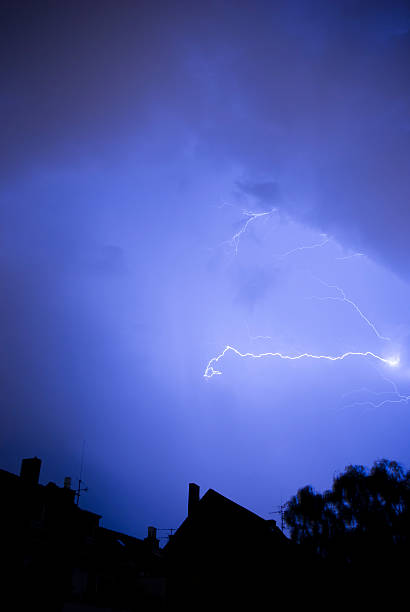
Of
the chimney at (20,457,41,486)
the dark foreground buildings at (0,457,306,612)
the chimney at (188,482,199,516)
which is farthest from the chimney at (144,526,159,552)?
the chimney at (20,457,41,486)

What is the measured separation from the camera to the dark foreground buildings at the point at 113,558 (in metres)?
23.2

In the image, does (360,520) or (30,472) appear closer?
(30,472)

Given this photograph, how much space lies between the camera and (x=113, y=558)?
96.7 ft

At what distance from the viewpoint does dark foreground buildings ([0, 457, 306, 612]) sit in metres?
23.2

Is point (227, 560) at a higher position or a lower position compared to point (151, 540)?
lower

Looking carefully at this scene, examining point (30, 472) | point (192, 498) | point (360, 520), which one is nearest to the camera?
point (30, 472)

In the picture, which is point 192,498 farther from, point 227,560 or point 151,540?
point 151,540

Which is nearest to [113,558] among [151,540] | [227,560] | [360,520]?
[227,560]

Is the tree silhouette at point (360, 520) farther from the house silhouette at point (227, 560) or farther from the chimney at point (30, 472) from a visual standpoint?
the chimney at point (30, 472)

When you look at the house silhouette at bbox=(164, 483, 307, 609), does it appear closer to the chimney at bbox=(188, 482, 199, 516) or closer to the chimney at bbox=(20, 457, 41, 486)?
the chimney at bbox=(188, 482, 199, 516)

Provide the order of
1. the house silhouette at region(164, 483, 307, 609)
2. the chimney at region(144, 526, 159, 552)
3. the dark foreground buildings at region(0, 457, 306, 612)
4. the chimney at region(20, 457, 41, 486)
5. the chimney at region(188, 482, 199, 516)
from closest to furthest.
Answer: the dark foreground buildings at region(0, 457, 306, 612), the chimney at region(20, 457, 41, 486), the house silhouette at region(164, 483, 307, 609), the chimney at region(188, 482, 199, 516), the chimney at region(144, 526, 159, 552)

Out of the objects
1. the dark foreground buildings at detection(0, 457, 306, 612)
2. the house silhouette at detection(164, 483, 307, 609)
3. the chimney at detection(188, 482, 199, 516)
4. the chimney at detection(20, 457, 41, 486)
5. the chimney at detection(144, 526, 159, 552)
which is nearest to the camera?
the dark foreground buildings at detection(0, 457, 306, 612)

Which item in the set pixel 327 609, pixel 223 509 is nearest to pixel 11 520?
pixel 223 509

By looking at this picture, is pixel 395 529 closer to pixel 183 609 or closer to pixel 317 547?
pixel 317 547
